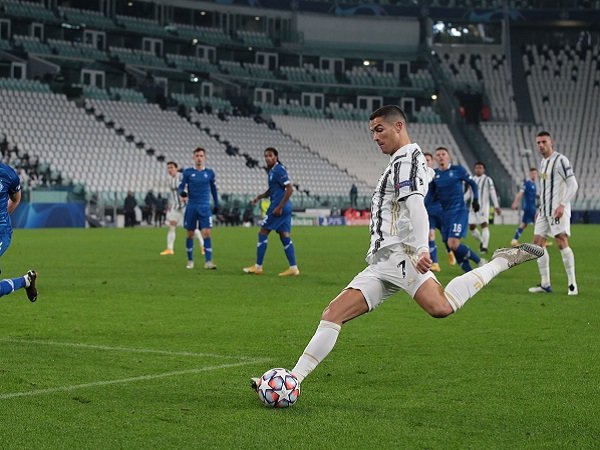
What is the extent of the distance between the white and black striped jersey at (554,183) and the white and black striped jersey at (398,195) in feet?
28.1

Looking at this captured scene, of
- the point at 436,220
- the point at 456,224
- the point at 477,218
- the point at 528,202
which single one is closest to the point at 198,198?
the point at 436,220

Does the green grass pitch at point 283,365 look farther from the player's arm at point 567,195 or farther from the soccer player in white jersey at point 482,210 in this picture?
the soccer player in white jersey at point 482,210

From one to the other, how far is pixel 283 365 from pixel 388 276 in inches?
80.8

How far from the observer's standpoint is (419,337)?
37.5 ft

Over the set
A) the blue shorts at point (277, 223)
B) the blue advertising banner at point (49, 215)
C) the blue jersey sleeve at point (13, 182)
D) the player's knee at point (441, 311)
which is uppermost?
the blue jersey sleeve at point (13, 182)

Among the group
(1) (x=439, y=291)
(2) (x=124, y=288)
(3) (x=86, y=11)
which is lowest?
(2) (x=124, y=288)

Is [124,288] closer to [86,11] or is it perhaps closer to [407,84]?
[86,11]

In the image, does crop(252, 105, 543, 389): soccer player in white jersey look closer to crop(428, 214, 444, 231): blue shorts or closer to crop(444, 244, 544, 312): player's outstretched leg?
crop(444, 244, 544, 312): player's outstretched leg

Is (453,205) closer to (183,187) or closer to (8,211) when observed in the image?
(183,187)

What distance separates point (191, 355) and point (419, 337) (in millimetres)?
2655

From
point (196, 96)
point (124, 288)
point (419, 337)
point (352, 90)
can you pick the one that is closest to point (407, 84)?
point (352, 90)

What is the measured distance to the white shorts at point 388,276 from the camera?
768 cm

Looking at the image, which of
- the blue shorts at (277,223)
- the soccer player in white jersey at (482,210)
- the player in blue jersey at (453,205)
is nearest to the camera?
the player in blue jersey at (453,205)

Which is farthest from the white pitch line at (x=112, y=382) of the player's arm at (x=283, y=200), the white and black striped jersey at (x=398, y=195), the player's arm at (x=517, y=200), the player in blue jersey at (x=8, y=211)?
the player's arm at (x=517, y=200)
